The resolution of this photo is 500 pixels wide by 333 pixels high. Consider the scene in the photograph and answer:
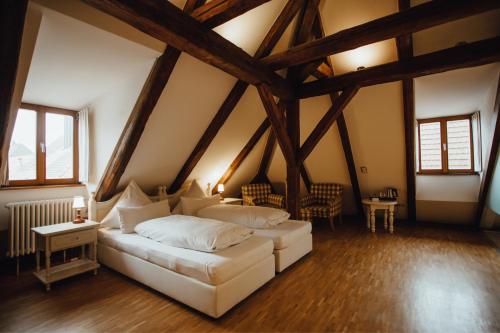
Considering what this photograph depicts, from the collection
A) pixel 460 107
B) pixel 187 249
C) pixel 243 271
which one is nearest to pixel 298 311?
pixel 243 271

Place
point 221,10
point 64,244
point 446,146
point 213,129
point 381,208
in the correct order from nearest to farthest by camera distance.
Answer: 1. point 221,10
2. point 64,244
3. point 213,129
4. point 381,208
5. point 446,146

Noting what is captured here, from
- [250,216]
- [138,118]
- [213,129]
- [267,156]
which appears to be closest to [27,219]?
[138,118]

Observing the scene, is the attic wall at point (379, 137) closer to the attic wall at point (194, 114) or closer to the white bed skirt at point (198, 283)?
the attic wall at point (194, 114)

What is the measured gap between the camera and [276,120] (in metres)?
4.00

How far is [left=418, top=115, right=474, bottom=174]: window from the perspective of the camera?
5.19 meters

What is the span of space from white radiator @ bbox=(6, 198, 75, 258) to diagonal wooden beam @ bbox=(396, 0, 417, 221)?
5281 mm

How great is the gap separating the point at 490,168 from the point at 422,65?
255 cm

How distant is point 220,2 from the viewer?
2.37 meters

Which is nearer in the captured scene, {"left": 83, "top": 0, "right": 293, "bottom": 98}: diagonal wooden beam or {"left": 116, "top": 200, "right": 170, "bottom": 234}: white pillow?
{"left": 83, "top": 0, "right": 293, "bottom": 98}: diagonal wooden beam

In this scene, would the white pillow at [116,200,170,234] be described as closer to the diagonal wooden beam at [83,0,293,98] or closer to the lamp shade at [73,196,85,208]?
the lamp shade at [73,196,85,208]

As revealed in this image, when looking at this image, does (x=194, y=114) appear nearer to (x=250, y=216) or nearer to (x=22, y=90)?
(x=250, y=216)

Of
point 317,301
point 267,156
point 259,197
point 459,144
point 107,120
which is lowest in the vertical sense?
point 317,301

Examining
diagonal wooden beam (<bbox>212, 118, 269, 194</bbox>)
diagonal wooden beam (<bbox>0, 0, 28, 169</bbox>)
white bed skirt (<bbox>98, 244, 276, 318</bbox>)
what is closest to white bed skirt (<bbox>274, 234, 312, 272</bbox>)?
white bed skirt (<bbox>98, 244, 276, 318</bbox>)

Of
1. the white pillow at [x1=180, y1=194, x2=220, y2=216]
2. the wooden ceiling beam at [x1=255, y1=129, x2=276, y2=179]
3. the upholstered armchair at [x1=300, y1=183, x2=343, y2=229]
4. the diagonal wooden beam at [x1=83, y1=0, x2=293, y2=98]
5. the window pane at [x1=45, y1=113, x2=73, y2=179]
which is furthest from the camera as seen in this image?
the wooden ceiling beam at [x1=255, y1=129, x2=276, y2=179]
